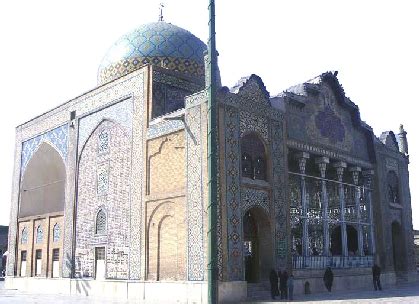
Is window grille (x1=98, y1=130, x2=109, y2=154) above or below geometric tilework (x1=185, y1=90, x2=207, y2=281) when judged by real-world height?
above

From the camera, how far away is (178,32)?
2148cm

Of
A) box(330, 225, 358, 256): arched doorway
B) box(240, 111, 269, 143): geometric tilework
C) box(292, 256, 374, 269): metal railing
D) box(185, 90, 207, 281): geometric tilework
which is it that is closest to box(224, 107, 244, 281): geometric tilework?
box(240, 111, 269, 143): geometric tilework

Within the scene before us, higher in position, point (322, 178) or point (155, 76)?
point (155, 76)

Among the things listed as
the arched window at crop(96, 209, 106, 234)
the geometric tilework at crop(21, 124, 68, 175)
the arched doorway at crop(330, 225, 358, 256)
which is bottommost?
the arched doorway at crop(330, 225, 358, 256)

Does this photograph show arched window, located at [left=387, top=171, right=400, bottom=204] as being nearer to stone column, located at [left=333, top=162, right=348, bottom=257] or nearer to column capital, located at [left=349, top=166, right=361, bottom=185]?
column capital, located at [left=349, top=166, right=361, bottom=185]

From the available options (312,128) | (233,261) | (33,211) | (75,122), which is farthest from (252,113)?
(33,211)

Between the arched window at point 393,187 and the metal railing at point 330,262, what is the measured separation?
3928mm

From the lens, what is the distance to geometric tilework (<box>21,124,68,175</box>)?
21.6 meters

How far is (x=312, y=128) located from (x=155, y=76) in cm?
611

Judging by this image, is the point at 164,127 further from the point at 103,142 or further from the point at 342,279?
the point at 342,279

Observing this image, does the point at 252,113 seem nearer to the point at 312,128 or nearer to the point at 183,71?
the point at 312,128

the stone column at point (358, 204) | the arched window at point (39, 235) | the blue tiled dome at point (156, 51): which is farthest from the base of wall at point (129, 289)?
the stone column at point (358, 204)

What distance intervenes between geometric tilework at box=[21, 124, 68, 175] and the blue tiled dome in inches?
117

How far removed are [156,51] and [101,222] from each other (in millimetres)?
7377
